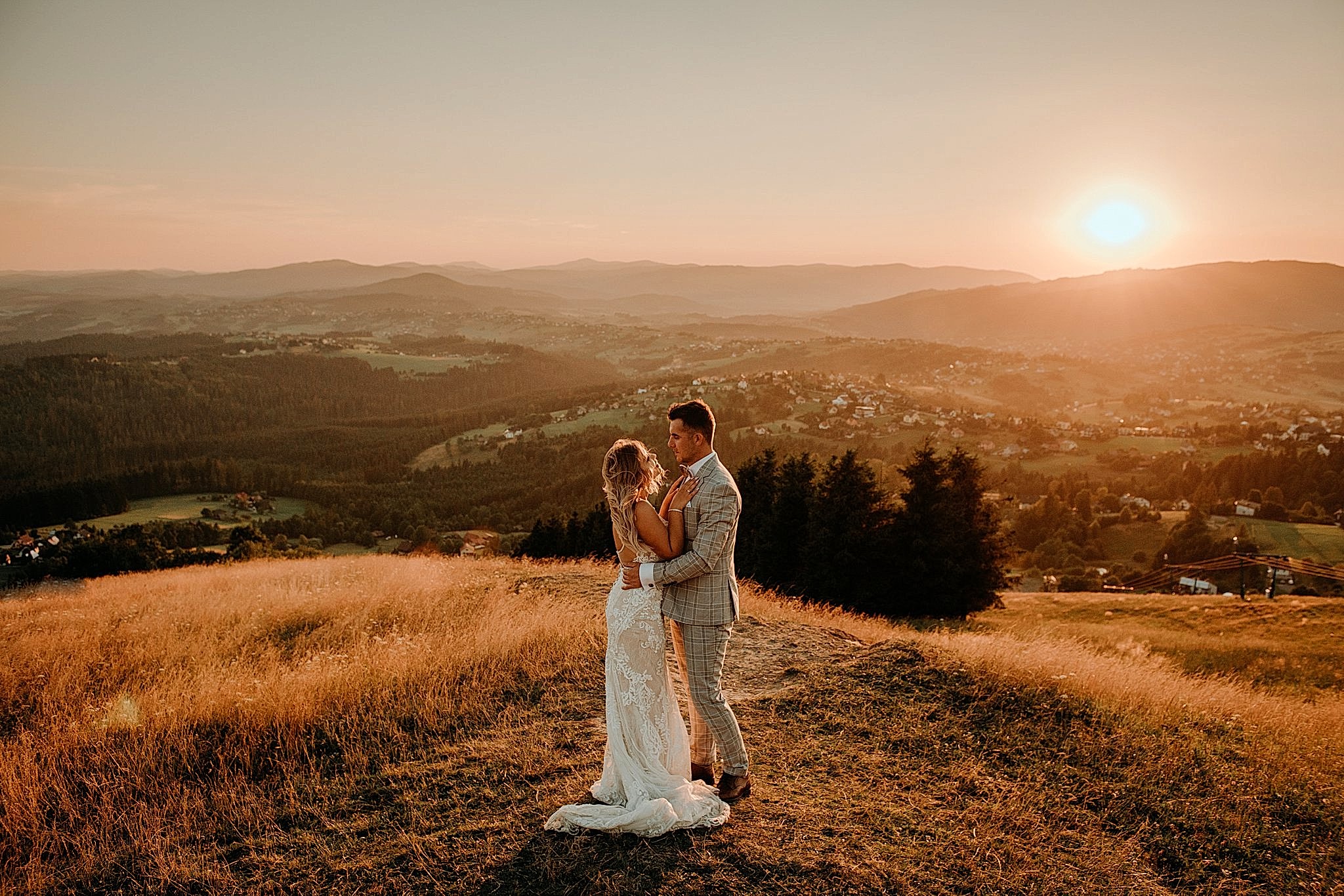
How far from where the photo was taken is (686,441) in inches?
196

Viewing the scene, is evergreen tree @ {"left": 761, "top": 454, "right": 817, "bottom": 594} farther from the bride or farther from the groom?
the bride

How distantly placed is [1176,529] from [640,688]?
7701 cm

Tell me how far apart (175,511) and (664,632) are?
110 meters

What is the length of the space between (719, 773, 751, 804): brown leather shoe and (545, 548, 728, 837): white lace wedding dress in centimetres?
13

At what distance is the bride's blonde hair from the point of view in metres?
4.88

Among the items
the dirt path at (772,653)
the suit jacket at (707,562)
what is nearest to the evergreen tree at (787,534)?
the dirt path at (772,653)

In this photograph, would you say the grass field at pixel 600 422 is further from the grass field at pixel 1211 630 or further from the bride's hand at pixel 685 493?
the bride's hand at pixel 685 493

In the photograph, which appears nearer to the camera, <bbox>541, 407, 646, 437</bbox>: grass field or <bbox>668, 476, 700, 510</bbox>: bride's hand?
<bbox>668, 476, 700, 510</bbox>: bride's hand

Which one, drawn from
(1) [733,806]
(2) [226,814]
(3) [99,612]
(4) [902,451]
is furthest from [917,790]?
(4) [902,451]

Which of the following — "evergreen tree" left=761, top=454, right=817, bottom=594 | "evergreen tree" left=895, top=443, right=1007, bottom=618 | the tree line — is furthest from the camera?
"evergreen tree" left=761, top=454, right=817, bottom=594

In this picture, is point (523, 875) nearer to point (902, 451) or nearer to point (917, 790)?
point (917, 790)

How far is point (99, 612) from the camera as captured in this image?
13.2 metres

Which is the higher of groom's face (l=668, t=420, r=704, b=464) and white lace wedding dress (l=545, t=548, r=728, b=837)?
groom's face (l=668, t=420, r=704, b=464)

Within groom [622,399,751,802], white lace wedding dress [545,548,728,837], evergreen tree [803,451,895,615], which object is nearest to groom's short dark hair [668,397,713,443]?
groom [622,399,751,802]
